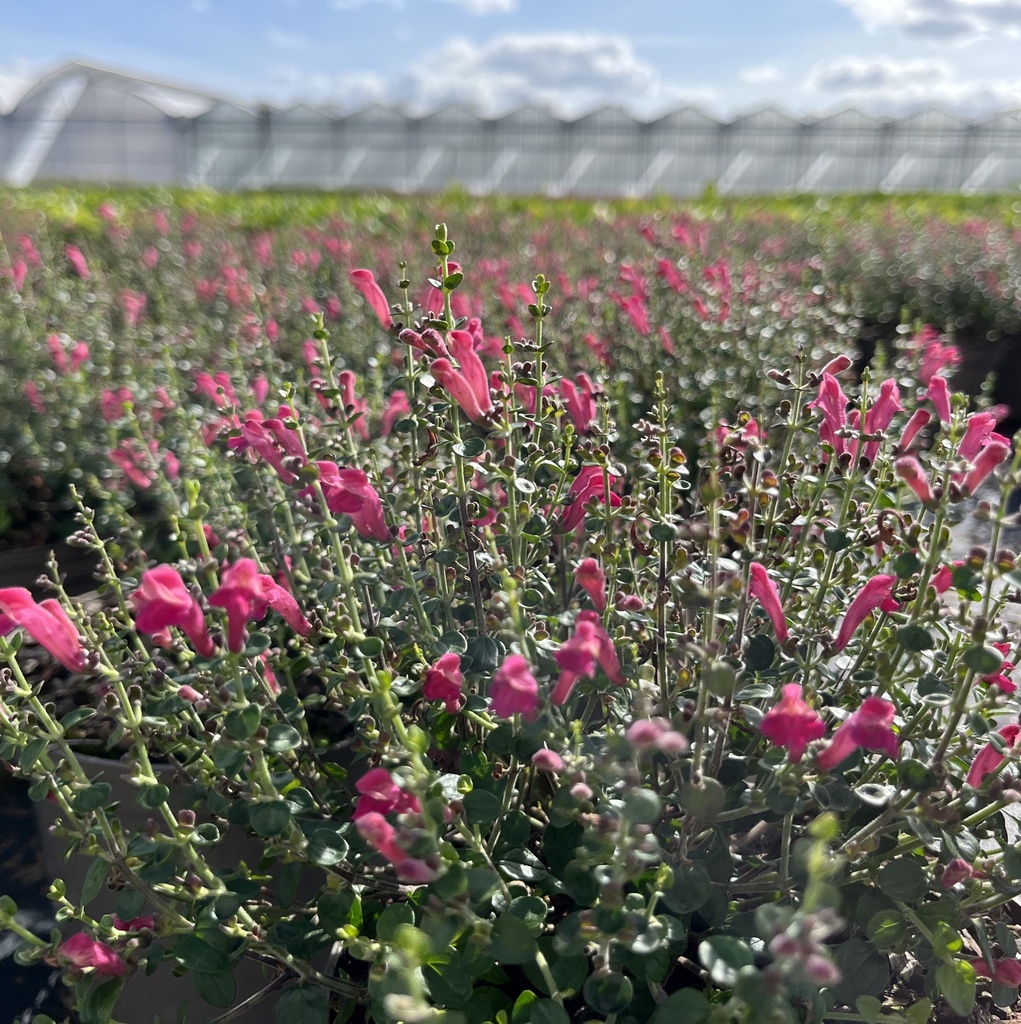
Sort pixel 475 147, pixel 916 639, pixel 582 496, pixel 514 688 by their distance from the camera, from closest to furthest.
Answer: pixel 514 688
pixel 916 639
pixel 582 496
pixel 475 147

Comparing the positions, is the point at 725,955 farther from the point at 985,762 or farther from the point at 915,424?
the point at 915,424

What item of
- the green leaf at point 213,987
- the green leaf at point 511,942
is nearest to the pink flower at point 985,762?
the green leaf at point 511,942

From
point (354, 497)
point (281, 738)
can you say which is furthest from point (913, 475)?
point (281, 738)

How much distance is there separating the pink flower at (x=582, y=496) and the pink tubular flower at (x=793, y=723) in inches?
23.9

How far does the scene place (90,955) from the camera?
1.35 metres

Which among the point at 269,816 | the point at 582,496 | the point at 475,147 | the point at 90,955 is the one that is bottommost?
the point at 90,955

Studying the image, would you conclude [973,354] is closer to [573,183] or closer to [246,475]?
[246,475]

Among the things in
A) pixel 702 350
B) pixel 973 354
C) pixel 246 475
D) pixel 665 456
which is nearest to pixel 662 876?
pixel 665 456

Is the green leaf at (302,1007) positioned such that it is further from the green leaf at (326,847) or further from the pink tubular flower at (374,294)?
the pink tubular flower at (374,294)

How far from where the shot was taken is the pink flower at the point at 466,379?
4.69 feet

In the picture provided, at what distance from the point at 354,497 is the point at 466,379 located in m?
0.27

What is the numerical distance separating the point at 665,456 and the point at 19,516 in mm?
3884

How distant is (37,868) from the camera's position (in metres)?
2.77

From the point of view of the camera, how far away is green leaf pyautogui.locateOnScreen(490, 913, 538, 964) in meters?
1.13
